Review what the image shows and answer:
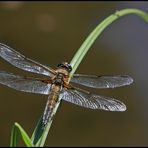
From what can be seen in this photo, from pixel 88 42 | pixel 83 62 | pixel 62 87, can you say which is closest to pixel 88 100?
pixel 62 87

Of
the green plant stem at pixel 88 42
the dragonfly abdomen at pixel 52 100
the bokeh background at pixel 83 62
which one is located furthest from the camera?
the bokeh background at pixel 83 62

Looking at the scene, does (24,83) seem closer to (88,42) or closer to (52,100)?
(52,100)

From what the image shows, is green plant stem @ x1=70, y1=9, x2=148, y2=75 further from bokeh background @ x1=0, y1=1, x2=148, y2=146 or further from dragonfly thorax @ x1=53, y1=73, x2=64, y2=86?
bokeh background @ x1=0, y1=1, x2=148, y2=146

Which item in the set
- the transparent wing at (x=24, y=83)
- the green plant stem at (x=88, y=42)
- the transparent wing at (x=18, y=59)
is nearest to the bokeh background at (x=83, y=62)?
the transparent wing at (x=18, y=59)

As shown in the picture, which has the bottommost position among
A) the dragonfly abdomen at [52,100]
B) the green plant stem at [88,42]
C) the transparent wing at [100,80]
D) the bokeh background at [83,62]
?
the bokeh background at [83,62]

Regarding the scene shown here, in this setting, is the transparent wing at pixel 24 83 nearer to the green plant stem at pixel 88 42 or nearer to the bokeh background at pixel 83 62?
the green plant stem at pixel 88 42
